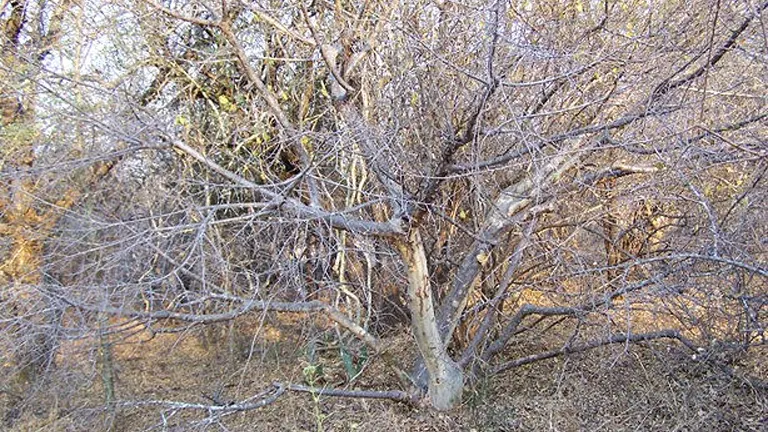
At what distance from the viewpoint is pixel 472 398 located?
475 centimetres

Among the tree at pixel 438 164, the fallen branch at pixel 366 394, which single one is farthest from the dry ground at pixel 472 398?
the tree at pixel 438 164

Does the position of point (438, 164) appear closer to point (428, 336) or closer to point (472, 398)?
point (428, 336)

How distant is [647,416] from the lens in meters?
4.25

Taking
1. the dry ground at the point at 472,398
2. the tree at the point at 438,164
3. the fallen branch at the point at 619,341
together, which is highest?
the tree at the point at 438,164

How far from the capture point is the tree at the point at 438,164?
11.8 feet

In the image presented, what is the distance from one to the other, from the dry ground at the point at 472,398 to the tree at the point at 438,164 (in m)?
0.30

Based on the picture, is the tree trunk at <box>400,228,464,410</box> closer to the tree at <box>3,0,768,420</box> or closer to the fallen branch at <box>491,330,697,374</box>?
the tree at <box>3,0,768,420</box>

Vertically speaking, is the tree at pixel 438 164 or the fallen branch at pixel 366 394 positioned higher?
the tree at pixel 438 164

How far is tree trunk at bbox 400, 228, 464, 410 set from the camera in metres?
4.22

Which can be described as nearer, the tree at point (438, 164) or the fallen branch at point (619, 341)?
the tree at point (438, 164)

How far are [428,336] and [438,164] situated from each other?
1.61 meters

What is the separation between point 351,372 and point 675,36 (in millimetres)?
4293

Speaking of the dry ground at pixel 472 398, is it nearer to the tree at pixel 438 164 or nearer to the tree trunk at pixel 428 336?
the tree trunk at pixel 428 336

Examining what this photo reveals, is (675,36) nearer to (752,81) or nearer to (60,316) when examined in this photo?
(752,81)
